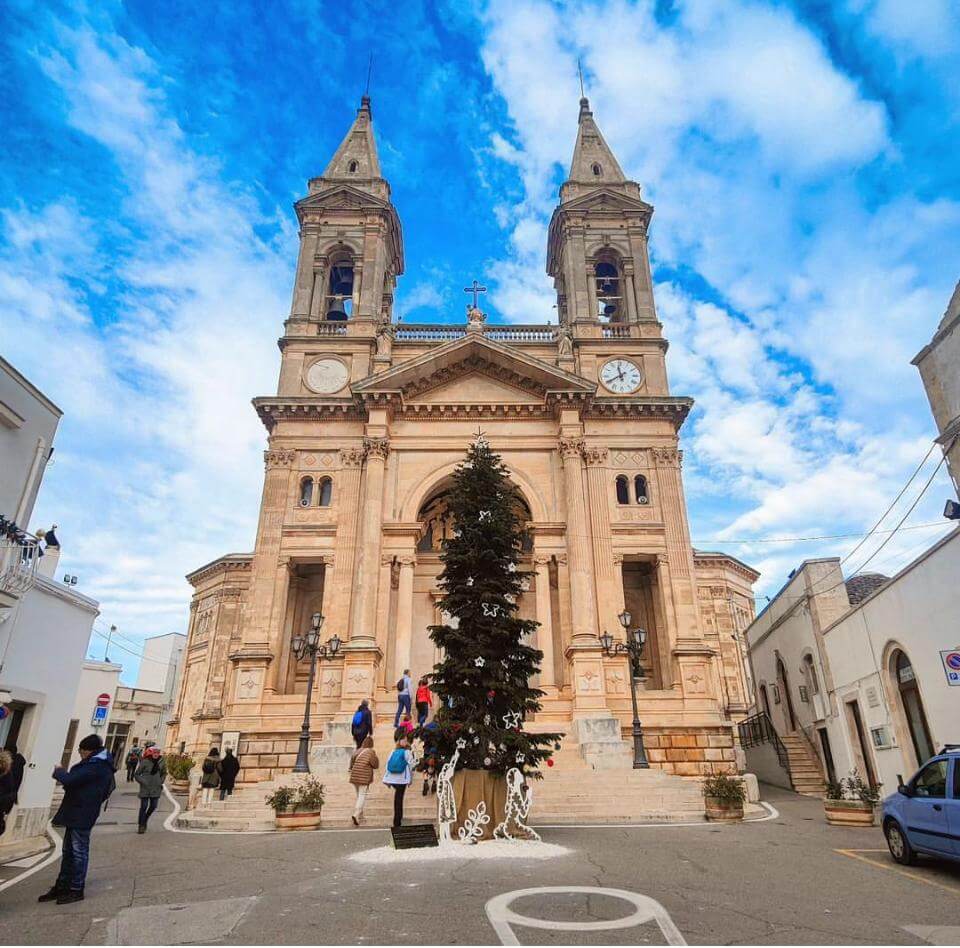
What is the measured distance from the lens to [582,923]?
5.79m

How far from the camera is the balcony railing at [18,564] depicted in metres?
10.8

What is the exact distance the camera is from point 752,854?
380 inches

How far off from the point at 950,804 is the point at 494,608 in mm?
6684

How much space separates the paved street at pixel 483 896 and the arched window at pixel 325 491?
15.8m

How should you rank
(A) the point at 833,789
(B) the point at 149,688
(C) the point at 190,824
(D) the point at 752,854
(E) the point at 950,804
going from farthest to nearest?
(B) the point at 149,688 < (C) the point at 190,824 < (A) the point at 833,789 < (D) the point at 752,854 < (E) the point at 950,804

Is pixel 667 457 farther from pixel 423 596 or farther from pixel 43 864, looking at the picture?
pixel 43 864

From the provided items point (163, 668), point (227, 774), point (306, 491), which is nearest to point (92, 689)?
point (163, 668)

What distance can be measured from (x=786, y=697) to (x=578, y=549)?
33.9ft

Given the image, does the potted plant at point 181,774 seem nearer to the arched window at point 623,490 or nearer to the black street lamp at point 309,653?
the black street lamp at point 309,653

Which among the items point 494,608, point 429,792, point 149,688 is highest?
point 149,688

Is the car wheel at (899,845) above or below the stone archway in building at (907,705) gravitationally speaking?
below

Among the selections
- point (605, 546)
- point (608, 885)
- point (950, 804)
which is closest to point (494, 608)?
point (608, 885)

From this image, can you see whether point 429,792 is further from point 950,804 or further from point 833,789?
point 950,804

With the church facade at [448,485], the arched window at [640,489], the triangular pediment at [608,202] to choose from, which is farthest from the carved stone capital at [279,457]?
the triangular pediment at [608,202]
